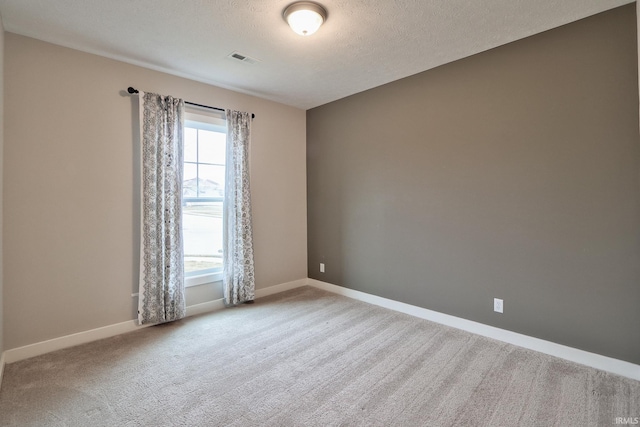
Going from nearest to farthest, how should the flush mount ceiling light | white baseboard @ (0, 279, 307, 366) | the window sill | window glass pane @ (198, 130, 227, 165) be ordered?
the flush mount ceiling light → white baseboard @ (0, 279, 307, 366) → the window sill → window glass pane @ (198, 130, 227, 165)

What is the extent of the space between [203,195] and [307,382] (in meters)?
2.37

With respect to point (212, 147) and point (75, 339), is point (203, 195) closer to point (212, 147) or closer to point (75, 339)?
point (212, 147)

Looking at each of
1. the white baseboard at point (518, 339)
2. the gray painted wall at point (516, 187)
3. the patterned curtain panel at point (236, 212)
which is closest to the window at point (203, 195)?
the patterned curtain panel at point (236, 212)

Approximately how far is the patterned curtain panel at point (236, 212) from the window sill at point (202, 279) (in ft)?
0.29

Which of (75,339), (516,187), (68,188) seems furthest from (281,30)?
(75,339)

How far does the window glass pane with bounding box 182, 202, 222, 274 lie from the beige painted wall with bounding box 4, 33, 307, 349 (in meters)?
0.54

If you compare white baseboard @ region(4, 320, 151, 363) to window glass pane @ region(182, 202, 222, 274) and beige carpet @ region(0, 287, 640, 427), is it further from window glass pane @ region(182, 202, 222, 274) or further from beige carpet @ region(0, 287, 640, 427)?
window glass pane @ region(182, 202, 222, 274)

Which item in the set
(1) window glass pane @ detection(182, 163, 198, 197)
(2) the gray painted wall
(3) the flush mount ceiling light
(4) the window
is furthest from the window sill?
(3) the flush mount ceiling light

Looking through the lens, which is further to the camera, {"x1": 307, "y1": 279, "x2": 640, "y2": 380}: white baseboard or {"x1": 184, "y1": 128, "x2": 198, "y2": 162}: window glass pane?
{"x1": 184, "y1": 128, "x2": 198, "y2": 162}: window glass pane

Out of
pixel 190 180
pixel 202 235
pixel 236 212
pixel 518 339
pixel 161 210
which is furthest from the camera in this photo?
pixel 236 212

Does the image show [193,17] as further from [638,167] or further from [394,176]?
[638,167]

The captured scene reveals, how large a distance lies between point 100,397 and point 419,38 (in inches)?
140

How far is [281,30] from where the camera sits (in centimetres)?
240

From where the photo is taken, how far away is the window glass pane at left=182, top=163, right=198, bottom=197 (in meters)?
3.39
